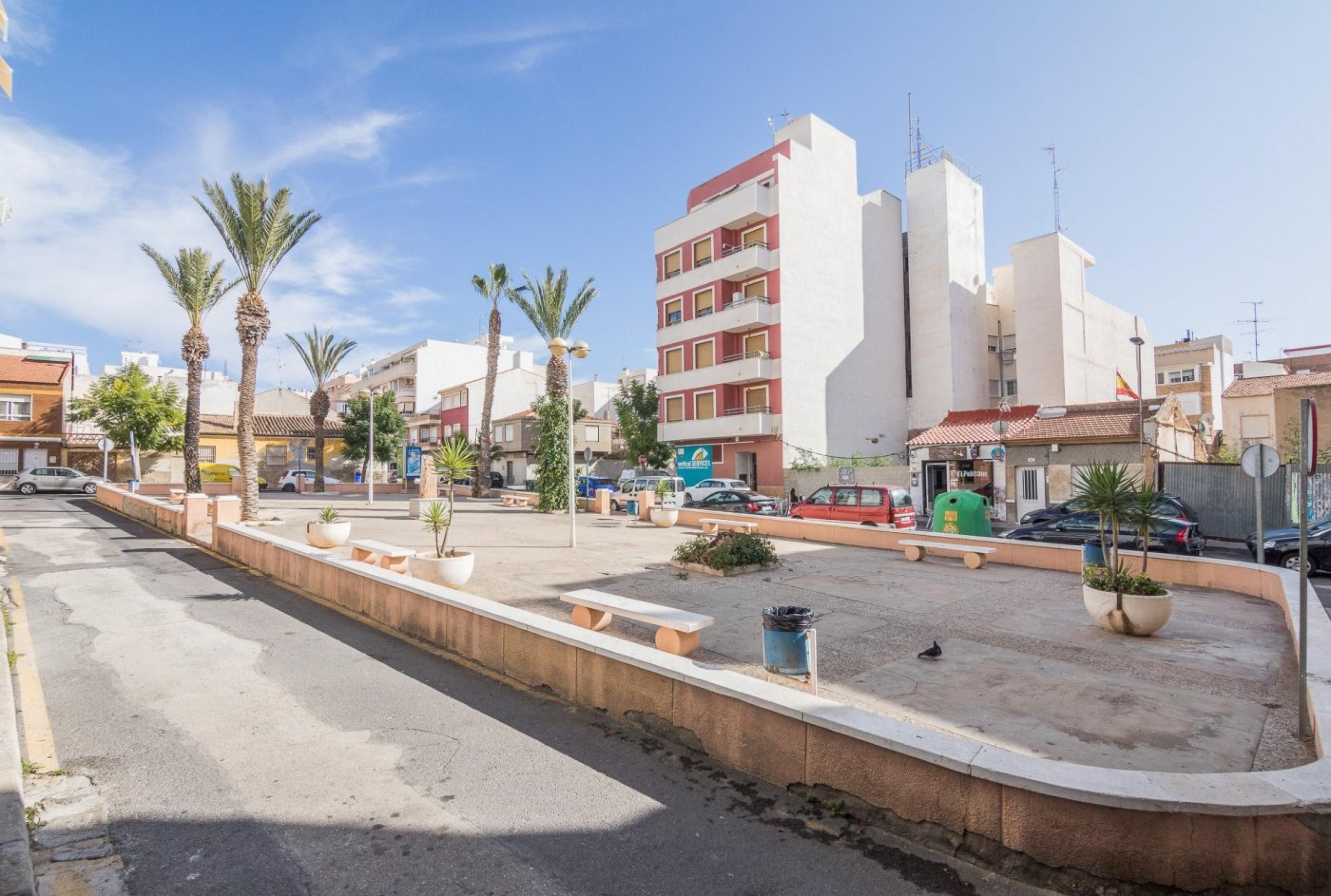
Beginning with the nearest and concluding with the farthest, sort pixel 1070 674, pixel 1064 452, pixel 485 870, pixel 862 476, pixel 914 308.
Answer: pixel 485 870 < pixel 1070 674 < pixel 1064 452 < pixel 862 476 < pixel 914 308

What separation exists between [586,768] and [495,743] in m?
0.78

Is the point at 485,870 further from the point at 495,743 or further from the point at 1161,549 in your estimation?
the point at 1161,549

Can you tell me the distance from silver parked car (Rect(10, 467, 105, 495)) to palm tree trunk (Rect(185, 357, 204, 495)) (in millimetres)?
12913

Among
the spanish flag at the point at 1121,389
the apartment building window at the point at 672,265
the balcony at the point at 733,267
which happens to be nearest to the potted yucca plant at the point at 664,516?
the balcony at the point at 733,267

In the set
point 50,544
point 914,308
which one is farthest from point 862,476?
point 50,544

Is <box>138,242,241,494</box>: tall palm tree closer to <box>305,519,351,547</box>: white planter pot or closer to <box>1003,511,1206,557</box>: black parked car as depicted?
<box>305,519,351,547</box>: white planter pot

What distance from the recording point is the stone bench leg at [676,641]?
6.40m

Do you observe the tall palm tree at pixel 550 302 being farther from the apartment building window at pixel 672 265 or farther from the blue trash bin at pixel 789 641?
the blue trash bin at pixel 789 641

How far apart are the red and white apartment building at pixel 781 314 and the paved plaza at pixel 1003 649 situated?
68.9ft

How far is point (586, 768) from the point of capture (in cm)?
436

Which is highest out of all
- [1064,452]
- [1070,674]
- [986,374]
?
[986,374]

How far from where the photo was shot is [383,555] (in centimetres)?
1019

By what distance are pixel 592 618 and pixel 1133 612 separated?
5.89 m

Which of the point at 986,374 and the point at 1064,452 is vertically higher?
the point at 986,374
